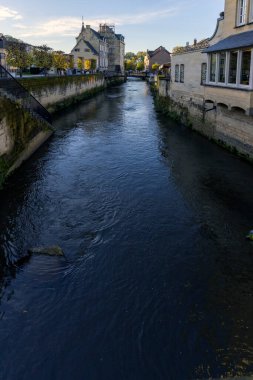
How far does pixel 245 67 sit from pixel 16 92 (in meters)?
13.2

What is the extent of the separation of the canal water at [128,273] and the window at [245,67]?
4567mm

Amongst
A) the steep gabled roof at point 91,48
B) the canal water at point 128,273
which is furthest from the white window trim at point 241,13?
the steep gabled roof at point 91,48

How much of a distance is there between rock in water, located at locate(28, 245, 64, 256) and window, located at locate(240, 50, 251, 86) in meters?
13.2

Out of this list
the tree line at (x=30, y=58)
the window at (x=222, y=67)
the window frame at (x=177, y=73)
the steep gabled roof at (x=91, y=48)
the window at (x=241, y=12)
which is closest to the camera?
the window at (x=241, y=12)

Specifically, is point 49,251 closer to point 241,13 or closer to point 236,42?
point 236,42

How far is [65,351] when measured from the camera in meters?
7.75

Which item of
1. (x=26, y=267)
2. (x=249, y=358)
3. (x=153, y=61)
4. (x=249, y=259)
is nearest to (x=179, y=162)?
(x=249, y=259)

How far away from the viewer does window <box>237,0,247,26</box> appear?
66.1 feet

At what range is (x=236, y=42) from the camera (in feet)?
63.5

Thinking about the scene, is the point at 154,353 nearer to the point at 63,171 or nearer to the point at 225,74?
the point at 63,171

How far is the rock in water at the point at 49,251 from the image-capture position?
11.3m

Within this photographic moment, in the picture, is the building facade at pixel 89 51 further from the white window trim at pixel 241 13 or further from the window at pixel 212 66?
the white window trim at pixel 241 13

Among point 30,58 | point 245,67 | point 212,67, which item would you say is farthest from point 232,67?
point 30,58

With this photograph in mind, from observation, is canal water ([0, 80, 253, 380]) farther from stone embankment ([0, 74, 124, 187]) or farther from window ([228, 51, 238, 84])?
window ([228, 51, 238, 84])
